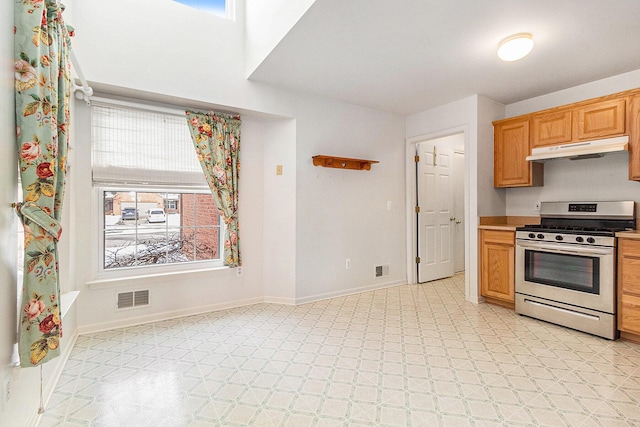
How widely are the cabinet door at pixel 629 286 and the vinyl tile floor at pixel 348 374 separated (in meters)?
0.19

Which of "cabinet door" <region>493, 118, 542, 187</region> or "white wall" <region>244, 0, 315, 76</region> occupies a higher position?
"white wall" <region>244, 0, 315, 76</region>

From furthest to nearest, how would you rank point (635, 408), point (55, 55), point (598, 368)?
point (598, 368) < point (635, 408) < point (55, 55)

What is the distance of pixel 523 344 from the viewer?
258cm

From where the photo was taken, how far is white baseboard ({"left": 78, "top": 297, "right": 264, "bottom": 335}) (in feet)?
9.37

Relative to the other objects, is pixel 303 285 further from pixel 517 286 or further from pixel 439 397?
pixel 517 286

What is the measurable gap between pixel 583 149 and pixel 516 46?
4.34ft

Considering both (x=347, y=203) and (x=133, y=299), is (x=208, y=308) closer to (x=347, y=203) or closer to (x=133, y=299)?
(x=133, y=299)

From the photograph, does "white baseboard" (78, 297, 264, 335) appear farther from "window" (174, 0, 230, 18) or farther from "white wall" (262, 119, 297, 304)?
"window" (174, 0, 230, 18)

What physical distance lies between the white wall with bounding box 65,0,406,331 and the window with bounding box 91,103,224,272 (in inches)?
6.2

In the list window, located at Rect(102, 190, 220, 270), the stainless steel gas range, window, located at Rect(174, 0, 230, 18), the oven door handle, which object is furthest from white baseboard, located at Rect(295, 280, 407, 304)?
window, located at Rect(174, 0, 230, 18)

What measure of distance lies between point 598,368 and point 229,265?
3246 millimetres

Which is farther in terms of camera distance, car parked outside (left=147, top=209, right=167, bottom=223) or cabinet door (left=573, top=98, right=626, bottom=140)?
car parked outside (left=147, top=209, right=167, bottom=223)

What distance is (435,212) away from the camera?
4.84 m

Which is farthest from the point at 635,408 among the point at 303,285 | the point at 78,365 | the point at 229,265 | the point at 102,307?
the point at 102,307
